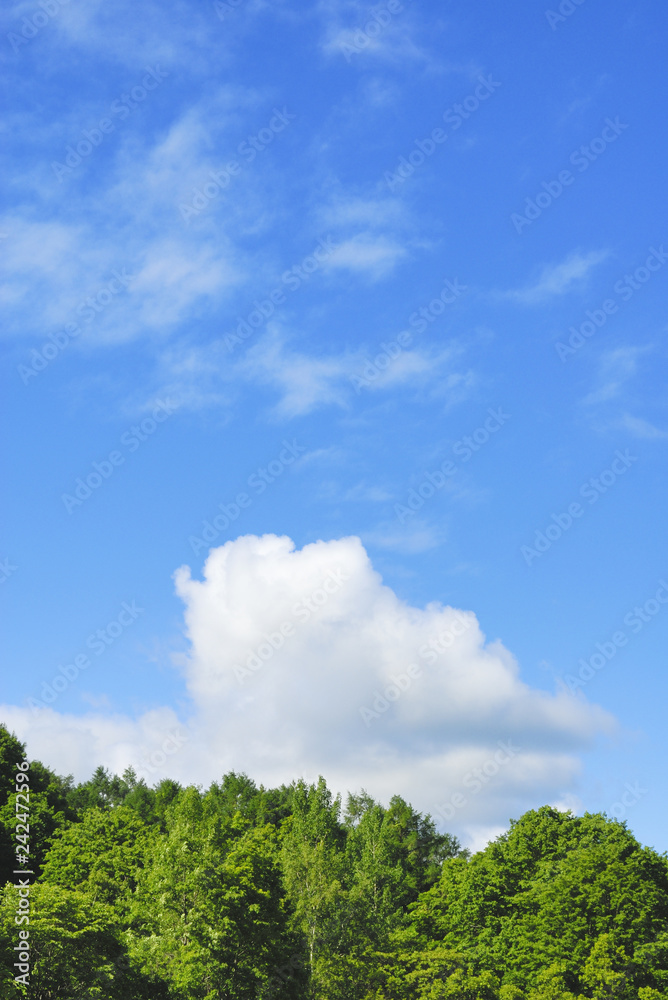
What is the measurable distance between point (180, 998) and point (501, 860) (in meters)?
35.8

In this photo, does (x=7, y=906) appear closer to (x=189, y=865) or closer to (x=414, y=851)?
(x=189, y=865)

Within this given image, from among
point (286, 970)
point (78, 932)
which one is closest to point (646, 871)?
point (286, 970)

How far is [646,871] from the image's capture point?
66312mm

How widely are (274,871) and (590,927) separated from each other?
2423cm

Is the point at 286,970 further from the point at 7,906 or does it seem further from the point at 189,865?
the point at 7,906

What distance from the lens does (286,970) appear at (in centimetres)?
5109

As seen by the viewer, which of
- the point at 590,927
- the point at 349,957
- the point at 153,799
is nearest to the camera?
the point at 349,957

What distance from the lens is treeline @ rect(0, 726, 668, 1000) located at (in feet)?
145

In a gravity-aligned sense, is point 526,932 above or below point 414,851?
below

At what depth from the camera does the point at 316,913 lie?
57.3m

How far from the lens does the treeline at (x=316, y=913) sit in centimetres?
4409

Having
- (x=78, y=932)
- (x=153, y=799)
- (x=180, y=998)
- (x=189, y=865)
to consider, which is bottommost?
(x=180, y=998)

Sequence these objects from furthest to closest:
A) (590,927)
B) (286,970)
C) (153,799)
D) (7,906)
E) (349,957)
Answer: (153,799) < (590,927) < (349,957) < (286,970) < (7,906)

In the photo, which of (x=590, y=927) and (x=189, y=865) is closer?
(x=189, y=865)
